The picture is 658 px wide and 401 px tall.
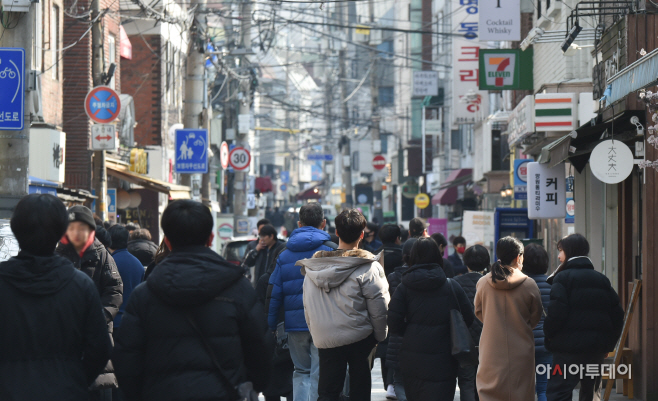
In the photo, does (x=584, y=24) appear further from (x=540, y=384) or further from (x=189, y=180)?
(x=189, y=180)

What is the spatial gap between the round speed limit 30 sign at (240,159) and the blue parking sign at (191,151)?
11843mm

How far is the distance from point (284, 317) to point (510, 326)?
1978 millimetres

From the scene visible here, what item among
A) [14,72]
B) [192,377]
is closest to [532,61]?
[14,72]

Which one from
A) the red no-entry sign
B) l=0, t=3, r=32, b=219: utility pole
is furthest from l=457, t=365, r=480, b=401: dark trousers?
the red no-entry sign

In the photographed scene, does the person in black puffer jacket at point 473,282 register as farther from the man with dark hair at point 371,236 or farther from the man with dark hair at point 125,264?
the man with dark hair at point 371,236

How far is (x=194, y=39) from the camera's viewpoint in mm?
22406

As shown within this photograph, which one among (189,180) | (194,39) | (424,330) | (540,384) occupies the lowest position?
(540,384)

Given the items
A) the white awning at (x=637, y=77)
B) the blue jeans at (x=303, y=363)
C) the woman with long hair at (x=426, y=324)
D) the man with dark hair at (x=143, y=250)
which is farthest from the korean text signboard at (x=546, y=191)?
the woman with long hair at (x=426, y=324)

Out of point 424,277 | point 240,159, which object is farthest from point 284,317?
point 240,159

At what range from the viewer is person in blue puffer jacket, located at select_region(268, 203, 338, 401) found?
810 centimetres

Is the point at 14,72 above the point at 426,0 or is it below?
below

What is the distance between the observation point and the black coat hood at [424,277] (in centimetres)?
712

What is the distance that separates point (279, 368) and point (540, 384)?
2.51 m

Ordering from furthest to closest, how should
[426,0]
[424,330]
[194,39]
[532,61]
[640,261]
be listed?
[426,0], [194,39], [532,61], [640,261], [424,330]
